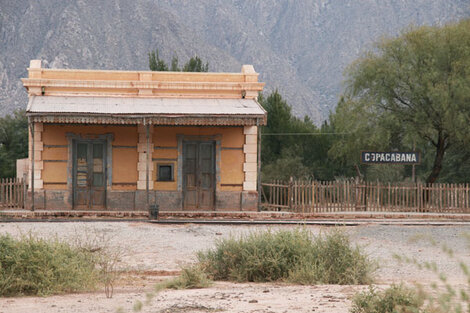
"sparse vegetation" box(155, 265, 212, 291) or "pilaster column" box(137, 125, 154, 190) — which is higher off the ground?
"pilaster column" box(137, 125, 154, 190)

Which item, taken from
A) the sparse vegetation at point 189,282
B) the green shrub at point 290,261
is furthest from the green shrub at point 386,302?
the sparse vegetation at point 189,282

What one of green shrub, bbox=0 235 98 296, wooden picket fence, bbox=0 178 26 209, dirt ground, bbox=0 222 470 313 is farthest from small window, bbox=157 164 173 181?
green shrub, bbox=0 235 98 296

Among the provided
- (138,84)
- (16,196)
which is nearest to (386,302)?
(138,84)

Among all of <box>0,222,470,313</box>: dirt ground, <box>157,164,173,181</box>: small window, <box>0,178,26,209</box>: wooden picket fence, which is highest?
<box>157,164,173,181</box>: small window

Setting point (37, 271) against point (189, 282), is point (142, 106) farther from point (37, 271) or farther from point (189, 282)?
point (37, 271)

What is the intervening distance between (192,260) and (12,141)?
40.9 m

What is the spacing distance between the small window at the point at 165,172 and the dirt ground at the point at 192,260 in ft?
14.2

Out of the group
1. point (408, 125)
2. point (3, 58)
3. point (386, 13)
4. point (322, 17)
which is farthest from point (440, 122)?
point (322, 17)

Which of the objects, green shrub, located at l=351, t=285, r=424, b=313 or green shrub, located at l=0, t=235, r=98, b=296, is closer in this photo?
green shrub, located at l=351, t=285, r=424, b=313

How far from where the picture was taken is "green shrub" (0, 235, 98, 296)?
9.36 meters

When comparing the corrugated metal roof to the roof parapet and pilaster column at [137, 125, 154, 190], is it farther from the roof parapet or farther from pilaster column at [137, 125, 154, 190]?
pilaster column at [137, 125, 154, 190]

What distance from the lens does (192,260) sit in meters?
13.4

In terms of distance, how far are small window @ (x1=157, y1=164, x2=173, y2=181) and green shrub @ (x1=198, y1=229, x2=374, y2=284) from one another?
12357 mm

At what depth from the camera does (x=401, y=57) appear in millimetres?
31297
